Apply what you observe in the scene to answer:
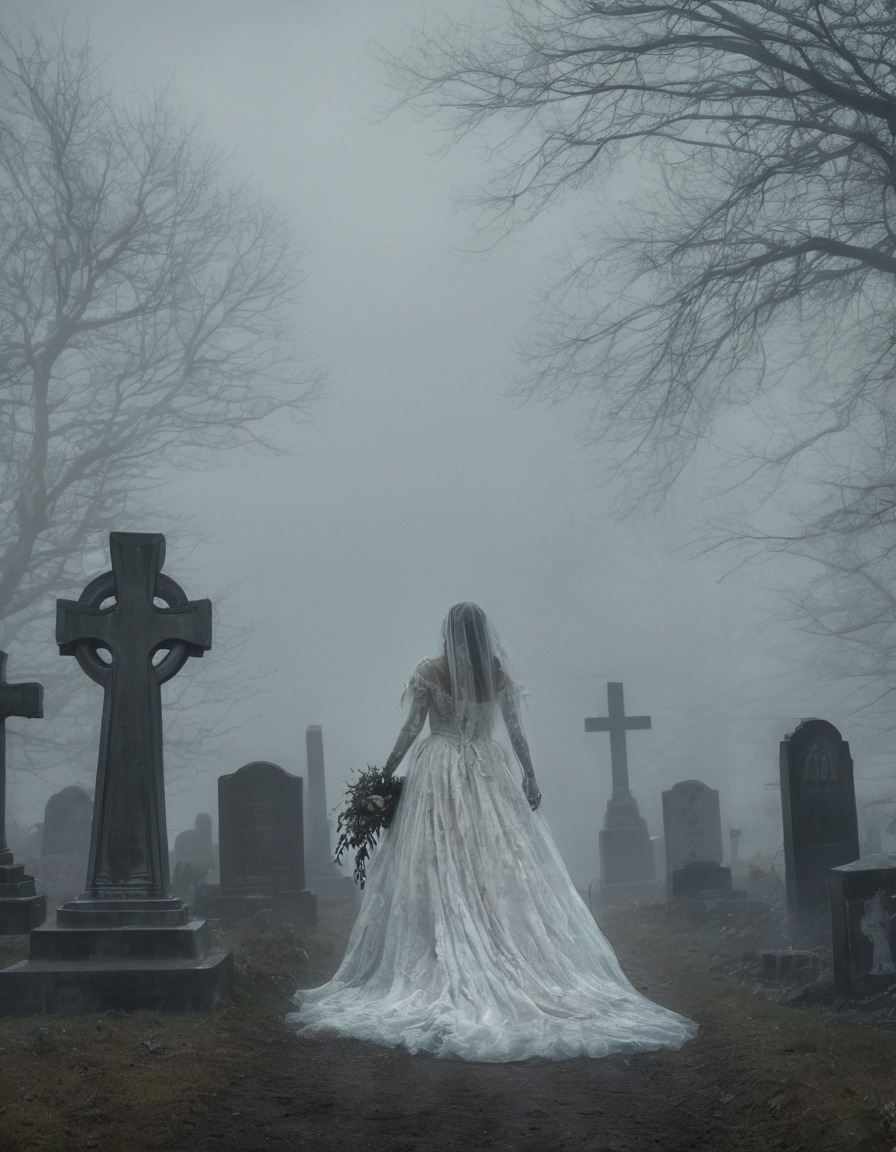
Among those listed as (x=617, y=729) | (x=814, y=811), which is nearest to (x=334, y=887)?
(x=617, y=729)

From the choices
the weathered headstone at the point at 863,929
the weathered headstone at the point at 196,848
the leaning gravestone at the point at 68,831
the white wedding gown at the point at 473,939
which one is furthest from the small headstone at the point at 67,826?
the weathered headstone at the point at 863,929

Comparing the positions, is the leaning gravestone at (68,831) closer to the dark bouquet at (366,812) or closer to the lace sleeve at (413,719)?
the dark bouquet at (366,812)

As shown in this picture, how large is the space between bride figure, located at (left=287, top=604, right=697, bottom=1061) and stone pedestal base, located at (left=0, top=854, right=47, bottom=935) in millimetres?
2172

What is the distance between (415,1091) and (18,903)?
13.3ft

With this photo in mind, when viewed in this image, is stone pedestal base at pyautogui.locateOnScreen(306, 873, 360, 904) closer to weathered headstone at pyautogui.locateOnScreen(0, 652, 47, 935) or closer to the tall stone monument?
the tall stone monument

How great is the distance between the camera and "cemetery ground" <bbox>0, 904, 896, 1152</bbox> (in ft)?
13.0

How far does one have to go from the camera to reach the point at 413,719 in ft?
23.2

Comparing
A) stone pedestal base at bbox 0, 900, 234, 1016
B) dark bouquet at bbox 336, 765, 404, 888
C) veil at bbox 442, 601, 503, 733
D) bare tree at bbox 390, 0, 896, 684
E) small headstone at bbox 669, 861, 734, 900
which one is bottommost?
small headstone at bbox 669, 861, 734, 900

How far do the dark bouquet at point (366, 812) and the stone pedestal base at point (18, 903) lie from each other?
2.31m

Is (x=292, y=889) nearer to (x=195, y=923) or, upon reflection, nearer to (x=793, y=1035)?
(x=195, y=923)

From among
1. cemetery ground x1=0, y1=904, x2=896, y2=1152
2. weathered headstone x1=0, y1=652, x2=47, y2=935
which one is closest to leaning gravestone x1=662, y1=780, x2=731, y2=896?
cemetery ground x1=0, y1=904, x2=896, y2=1152

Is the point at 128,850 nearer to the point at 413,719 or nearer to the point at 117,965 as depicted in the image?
the point at 117,965

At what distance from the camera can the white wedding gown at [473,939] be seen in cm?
541

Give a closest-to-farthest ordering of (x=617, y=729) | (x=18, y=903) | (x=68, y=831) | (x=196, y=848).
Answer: (x=18, y=903) → (x=68, y=831) → (x=617, y=729) → (x=196, y=848)
